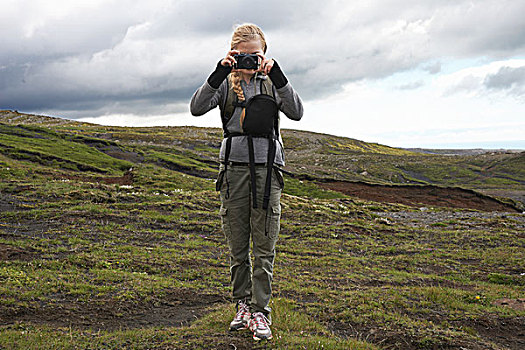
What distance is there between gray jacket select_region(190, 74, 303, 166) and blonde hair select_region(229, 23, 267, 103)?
0.29ft

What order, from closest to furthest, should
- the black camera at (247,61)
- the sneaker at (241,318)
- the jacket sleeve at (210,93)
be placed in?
the black camera at (247,61), the jacket sleeve at (210,93), the sneaker at (241,318)

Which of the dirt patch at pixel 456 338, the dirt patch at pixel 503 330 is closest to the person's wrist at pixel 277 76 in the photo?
the dirt patch at pixel 456 338

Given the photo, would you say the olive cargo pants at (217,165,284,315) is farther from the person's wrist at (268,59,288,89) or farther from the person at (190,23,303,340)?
the person's wrist at (268,59,288,89)

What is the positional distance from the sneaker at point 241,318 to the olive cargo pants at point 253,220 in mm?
174

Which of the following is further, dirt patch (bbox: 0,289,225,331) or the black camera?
dirt patch (bbox: 0,289,225,331)

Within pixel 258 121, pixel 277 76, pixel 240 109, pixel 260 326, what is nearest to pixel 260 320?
pixel 260 326

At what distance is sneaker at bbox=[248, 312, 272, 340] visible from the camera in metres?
4.90

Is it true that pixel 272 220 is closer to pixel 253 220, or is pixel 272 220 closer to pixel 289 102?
pixel 253 220

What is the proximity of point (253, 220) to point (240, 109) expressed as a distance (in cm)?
148

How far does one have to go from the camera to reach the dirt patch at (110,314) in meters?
5.98

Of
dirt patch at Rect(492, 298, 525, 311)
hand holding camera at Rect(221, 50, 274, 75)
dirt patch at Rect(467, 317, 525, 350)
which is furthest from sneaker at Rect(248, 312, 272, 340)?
dirt patch at Rect(492, 298, 525, 311)

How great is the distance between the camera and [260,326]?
4945 millimetres

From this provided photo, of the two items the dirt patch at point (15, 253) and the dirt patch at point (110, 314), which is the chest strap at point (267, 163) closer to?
the dirt patch at point (110, 314)

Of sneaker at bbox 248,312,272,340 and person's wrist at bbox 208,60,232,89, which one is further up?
person's wrist at bbox 208,60,232,89
